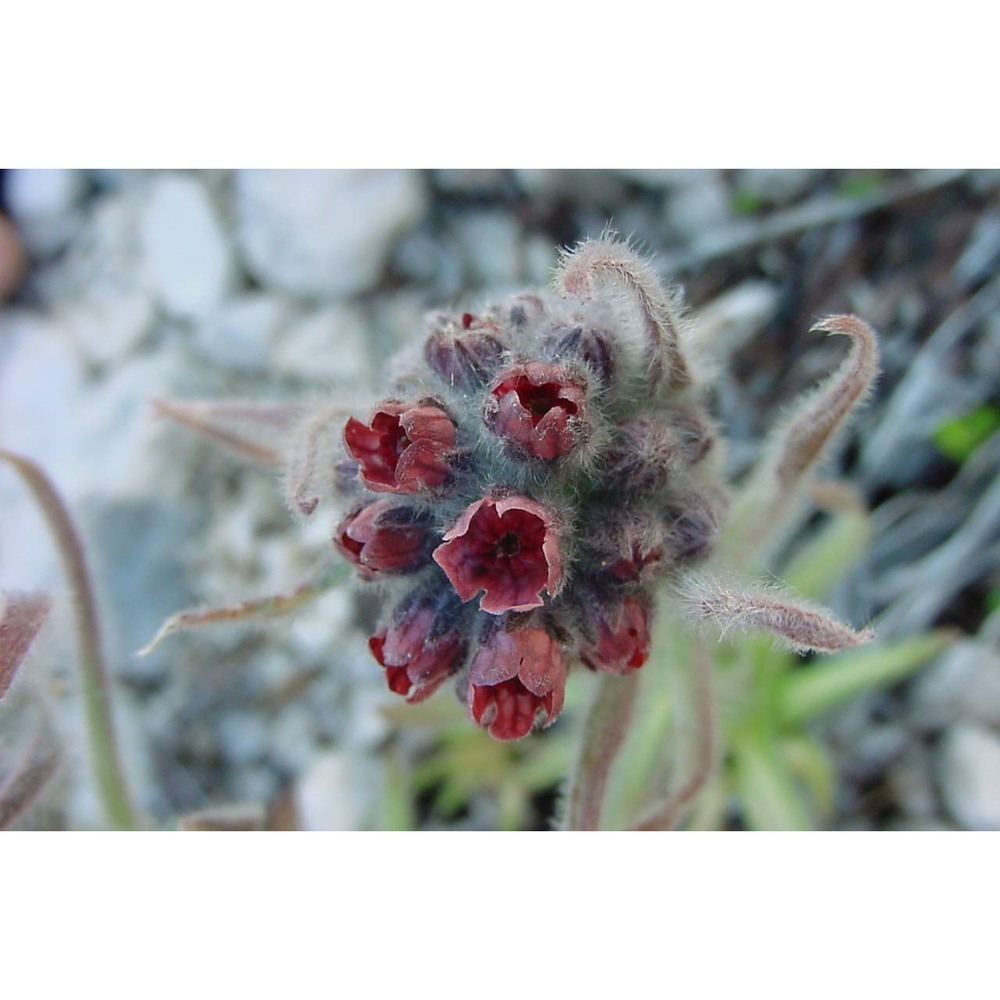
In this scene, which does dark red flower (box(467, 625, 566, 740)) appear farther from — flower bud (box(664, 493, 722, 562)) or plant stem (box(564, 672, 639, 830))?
plant stem (box(564, 672, 639, 830))

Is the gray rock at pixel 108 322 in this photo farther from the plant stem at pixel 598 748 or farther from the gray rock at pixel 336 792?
the plant stem at pixel 598 748

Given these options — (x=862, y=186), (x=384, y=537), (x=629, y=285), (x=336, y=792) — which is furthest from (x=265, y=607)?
(x=862, y=186)

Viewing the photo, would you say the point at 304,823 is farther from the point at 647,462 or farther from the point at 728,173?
the point at 728,173

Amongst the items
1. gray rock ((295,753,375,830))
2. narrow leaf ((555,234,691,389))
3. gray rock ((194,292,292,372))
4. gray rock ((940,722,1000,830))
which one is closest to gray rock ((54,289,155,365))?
gray rock ((194,292,292,372))

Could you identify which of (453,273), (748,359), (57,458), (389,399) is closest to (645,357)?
(389,399)

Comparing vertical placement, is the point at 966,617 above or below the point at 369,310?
below

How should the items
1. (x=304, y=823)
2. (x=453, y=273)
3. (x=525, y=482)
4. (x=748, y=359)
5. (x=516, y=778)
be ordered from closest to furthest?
1. (x=525, y=482)
2. (x=304, y=823)
3. (x=516, y=778)
4. (x=748, y=359)
5. (x=453, y=273)
